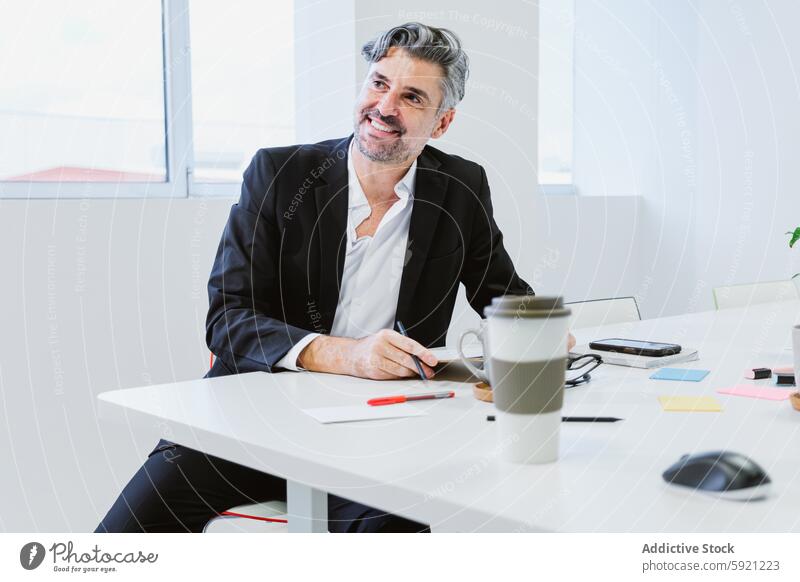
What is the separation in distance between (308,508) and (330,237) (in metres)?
0.77

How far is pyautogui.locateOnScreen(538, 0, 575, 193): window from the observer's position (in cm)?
455

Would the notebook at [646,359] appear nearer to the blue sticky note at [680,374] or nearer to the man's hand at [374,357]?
the blue sticky note at [680,374]

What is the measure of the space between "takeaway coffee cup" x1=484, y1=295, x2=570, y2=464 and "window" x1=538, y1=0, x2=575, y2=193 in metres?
3.70

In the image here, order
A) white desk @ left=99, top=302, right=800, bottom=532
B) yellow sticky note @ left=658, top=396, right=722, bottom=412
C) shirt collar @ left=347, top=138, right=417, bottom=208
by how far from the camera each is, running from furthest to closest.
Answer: shirt collar @ left=347, top=138, right=417, bottom=208 < yellow sticky note @ left=658, top=396, right=722, bottom=412 < white desk @ left=99, top=302, right=800, bottom=532

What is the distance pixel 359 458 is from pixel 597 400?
1.39 feet

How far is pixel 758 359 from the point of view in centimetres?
156

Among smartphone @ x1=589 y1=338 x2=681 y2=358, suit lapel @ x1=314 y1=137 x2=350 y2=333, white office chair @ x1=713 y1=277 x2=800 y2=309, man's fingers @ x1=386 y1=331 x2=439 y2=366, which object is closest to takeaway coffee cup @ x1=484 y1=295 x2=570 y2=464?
man's fingers @ x1=386 y1=331 x2=439 y2=366

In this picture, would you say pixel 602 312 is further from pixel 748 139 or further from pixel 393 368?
pixel 748 139

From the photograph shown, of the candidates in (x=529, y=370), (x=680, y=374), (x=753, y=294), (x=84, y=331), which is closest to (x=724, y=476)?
(x=529, y=370)

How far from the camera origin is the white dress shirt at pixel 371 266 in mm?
1788

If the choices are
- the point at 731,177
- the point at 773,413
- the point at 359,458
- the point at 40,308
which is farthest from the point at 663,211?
the point at 359,458

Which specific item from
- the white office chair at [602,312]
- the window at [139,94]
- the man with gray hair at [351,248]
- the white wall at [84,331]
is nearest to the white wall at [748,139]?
the white office chair at [602,312]

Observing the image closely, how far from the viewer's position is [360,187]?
6.04 feet

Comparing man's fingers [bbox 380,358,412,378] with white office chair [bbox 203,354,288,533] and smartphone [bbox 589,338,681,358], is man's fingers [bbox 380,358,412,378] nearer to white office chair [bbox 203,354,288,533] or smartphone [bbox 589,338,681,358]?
white office chair [bbox 203,354,288,533]
